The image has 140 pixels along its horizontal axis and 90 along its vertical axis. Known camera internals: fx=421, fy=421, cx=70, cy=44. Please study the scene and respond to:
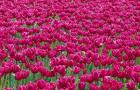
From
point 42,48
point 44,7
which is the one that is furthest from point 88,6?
point 42,48

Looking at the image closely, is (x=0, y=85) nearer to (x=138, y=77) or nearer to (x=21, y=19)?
(x=138, y=77)

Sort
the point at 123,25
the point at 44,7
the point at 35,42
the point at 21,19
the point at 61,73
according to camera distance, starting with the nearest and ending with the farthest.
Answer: the point at 61,73 < the point at 35,42 < the point at 123,25 < the point at 21,19 < the point at 44,7

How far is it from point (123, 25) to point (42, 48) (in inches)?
133

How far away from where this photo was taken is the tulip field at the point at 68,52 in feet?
17.0

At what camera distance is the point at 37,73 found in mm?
5938

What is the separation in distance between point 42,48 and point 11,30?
1637mm

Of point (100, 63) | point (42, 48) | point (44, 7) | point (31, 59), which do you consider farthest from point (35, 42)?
point (44, 7)

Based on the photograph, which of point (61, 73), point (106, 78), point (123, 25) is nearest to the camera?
point (106, 78)

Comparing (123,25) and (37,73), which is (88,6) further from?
(37,73)

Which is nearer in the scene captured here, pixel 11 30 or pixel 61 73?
pixel 61 73

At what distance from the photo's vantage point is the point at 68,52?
667cm

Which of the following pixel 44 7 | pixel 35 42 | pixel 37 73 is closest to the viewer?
pixel 37 73

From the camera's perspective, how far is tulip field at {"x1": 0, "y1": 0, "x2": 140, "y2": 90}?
5.20 metres

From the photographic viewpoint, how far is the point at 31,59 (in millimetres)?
6211
